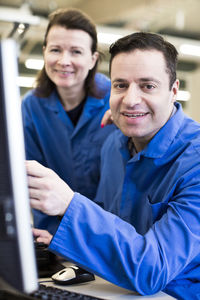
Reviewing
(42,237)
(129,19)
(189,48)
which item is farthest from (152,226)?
(129,19)

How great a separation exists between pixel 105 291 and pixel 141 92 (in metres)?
0.63

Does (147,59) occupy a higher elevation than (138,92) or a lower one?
higher

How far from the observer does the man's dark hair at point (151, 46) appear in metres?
1.33

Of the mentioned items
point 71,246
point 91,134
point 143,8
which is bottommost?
point 71,246

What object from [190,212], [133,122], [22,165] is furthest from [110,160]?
[22,165]

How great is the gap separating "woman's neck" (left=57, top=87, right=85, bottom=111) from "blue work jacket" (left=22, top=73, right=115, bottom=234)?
4 centimetres

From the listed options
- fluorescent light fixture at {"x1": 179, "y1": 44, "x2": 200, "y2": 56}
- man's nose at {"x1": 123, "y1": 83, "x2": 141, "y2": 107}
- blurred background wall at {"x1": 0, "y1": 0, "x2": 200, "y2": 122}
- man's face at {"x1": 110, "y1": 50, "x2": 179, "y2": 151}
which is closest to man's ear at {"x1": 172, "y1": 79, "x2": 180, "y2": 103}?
man's face at {"x1": 110, "y1": 50, "x2": 179, "y2": 151}

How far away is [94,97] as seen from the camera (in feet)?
6.72

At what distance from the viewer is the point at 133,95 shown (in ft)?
4.32

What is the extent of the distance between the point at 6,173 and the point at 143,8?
5.58 metres

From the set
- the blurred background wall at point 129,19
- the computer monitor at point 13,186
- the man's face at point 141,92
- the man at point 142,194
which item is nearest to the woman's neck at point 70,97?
the man at point 142,194

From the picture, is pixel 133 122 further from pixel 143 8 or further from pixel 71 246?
pixel 143 8

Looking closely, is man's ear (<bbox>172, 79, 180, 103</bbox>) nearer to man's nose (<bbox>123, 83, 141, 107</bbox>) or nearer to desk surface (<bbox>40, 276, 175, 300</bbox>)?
man's nose (<bbox>123, 83, 141, 107</bbox>)

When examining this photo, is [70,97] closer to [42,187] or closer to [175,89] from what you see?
[175,89]
